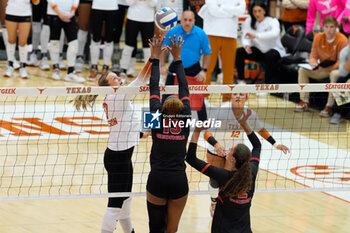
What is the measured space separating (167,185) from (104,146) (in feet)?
13.8

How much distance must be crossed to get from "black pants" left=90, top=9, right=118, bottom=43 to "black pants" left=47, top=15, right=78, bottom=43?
1.35ft

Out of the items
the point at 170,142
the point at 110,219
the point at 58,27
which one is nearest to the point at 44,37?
the point at 58,27

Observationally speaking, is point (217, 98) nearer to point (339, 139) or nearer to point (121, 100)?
point (339, 139)

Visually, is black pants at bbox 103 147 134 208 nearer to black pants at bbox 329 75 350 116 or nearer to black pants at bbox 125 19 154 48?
black pants at bbox 329 75 350 116

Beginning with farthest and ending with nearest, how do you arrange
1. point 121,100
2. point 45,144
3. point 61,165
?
point 45,144 → point 61,165 → point 121,100

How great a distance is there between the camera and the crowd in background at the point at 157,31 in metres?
11.7

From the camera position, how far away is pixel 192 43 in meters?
9.98

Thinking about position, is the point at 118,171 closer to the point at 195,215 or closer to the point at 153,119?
the point at 153,119

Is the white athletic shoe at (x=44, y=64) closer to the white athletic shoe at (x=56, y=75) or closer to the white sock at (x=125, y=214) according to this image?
the white athletic shoe at (x=56, y=75)

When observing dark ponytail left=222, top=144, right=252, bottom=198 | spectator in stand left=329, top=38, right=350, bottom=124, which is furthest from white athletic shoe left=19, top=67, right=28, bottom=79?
dark ponytail left=222, top=144, right=252, bottom=198

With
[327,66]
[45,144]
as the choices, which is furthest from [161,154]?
[327,66]

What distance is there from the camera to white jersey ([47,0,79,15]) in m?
12.2

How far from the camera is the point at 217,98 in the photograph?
1248cm

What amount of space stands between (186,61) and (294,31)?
4085 mm
